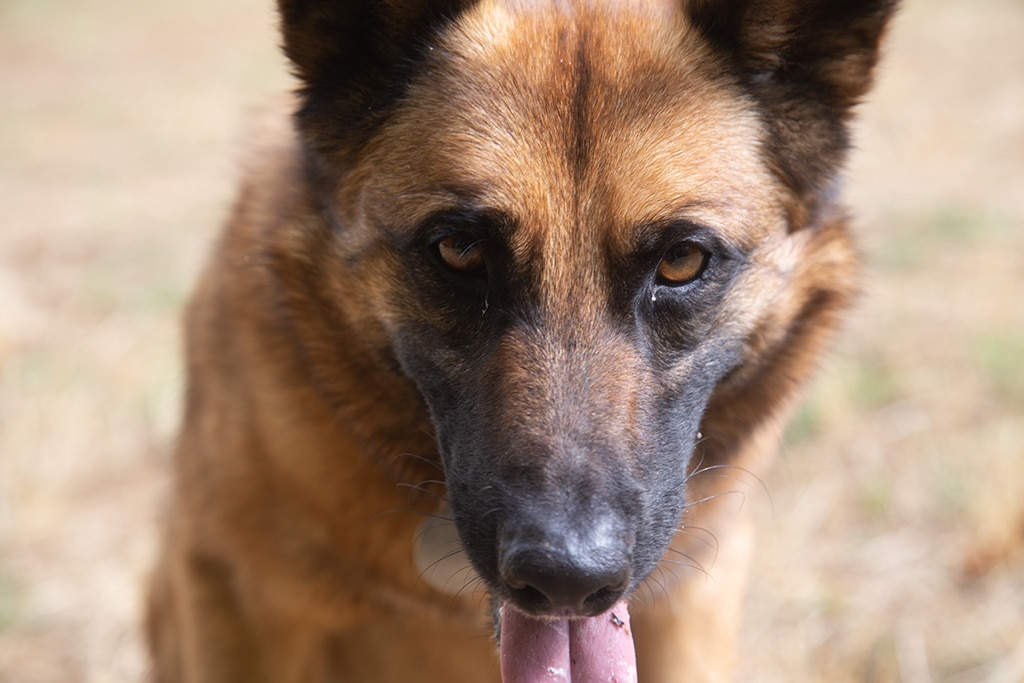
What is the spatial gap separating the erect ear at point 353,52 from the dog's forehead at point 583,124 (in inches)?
2.5

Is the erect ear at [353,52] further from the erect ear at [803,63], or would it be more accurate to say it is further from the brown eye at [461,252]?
the erect ear at [803,63]

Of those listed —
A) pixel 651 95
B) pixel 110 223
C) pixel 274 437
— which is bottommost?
pixel 110 223

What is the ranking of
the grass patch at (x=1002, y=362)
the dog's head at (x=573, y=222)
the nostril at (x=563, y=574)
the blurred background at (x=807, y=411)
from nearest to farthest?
the nostril at (x=563, y=574) < the dog's head at (x=573, y=222) < the blurred background at (x=807, y=411) < the grass patch at (x=1002, y=362)

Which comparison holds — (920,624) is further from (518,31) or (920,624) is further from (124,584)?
(124,584)

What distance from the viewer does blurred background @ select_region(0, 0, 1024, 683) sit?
11.8 ft

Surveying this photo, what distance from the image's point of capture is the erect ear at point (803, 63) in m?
2.43

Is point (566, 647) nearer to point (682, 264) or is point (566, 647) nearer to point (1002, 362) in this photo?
point (682, 264)

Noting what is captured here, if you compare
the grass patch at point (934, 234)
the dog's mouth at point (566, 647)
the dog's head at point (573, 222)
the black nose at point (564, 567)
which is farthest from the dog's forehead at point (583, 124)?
the grass patch at point (934, 234)

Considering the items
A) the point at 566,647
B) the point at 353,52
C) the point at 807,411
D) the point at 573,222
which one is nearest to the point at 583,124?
the point at 573,222

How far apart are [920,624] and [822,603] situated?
1.06 ft

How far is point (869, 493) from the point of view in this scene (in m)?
4.07

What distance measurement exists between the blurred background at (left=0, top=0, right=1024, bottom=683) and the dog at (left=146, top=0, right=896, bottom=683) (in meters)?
0.41

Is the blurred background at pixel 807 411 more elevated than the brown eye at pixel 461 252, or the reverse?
the brown eye at pixel 461 252

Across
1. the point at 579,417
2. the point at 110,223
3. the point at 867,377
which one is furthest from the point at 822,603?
the point at 110,223
